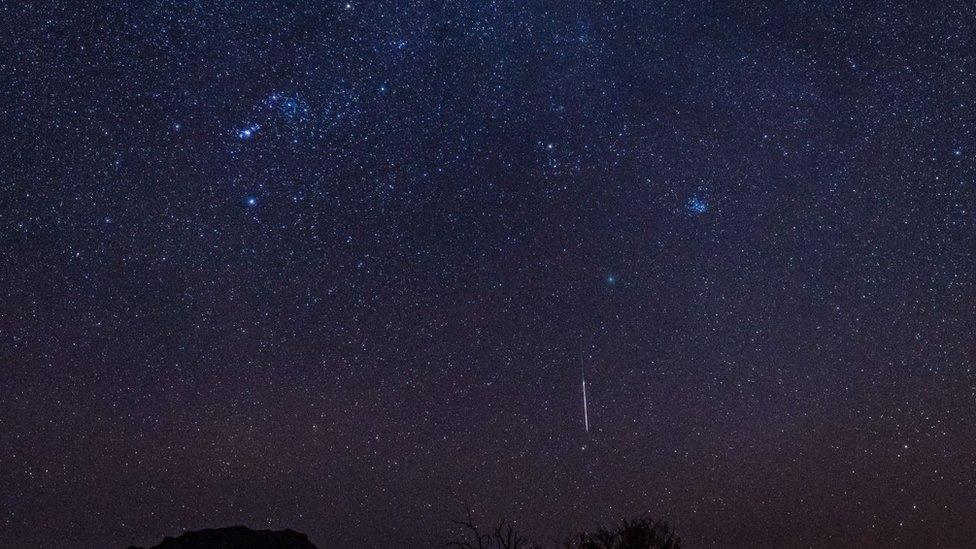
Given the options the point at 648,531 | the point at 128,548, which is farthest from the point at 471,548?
the point at 128,548

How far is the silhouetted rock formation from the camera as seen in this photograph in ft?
83.9

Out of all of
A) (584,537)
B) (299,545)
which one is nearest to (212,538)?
(299,545)

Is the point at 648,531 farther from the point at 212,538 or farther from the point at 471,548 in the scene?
the point at 212,538

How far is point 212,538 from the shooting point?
2597cm

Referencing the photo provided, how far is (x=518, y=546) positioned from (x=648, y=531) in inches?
183

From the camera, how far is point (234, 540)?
84.8 feet

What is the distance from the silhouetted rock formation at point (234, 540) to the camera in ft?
83.9

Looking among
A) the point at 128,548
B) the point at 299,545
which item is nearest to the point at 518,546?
the point at 299,545

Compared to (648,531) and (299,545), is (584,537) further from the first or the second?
(299,545)

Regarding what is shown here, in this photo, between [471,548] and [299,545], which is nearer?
[471,548]

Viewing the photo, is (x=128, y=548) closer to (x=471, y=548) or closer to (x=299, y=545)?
(x=299, y=545)

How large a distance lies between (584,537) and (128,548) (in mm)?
16603

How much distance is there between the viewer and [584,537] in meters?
26.0

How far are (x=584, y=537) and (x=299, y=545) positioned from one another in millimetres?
10617
